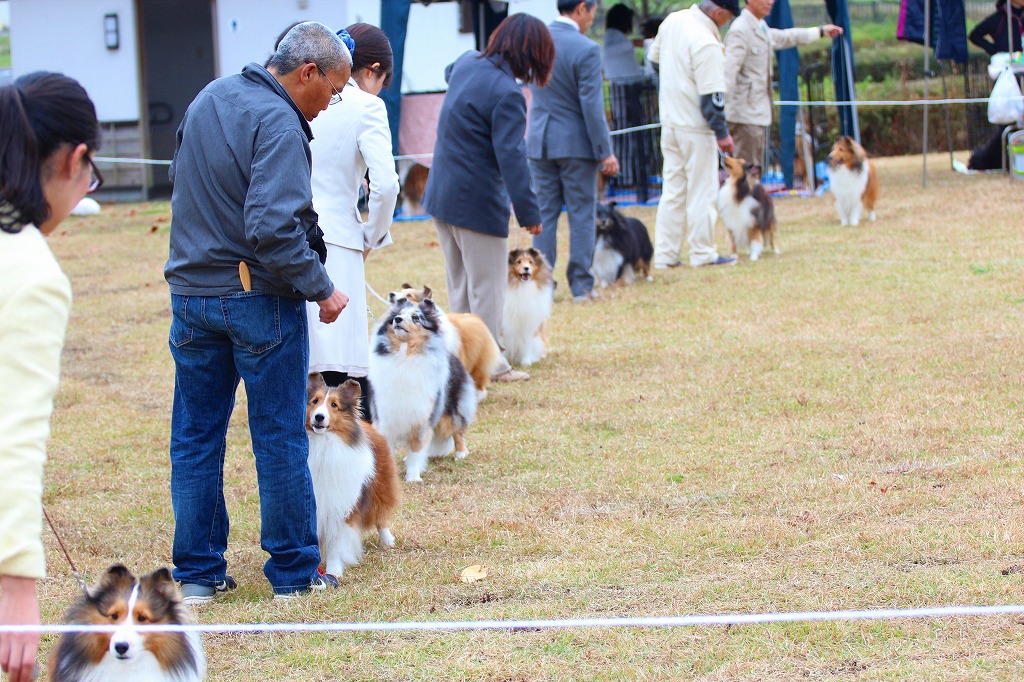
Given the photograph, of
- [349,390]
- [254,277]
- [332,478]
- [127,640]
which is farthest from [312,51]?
[127,640]

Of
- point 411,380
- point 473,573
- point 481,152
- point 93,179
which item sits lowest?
point 473,573

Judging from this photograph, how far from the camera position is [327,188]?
431cm

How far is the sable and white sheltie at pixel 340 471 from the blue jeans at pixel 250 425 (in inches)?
9.3

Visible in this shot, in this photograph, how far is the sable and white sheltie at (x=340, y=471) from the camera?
151 inches

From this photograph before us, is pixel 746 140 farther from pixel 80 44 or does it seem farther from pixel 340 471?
pixel 80 44

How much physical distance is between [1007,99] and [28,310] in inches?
519

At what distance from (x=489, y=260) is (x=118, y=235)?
359 inches

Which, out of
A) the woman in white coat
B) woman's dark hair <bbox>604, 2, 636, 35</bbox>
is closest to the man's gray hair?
the woman in white coat

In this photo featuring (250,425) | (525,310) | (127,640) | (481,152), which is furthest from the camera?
(525,310)

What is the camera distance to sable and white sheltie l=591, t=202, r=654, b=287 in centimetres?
955

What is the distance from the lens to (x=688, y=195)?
10125mm

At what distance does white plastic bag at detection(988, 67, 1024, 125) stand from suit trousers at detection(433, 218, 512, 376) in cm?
892

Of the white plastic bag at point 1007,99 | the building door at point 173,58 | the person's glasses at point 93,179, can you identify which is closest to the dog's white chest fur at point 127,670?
the person's glasses at point 93,179

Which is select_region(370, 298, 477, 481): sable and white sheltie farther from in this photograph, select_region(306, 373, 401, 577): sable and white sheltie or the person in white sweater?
the person in white sweater
